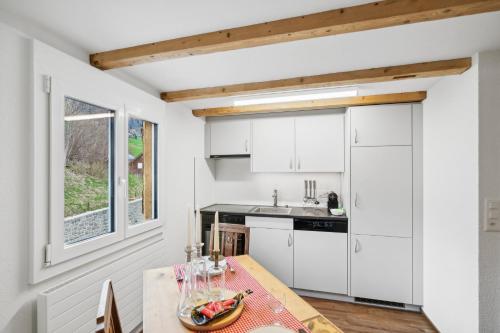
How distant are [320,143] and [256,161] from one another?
863mm

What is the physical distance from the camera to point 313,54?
1.79 m

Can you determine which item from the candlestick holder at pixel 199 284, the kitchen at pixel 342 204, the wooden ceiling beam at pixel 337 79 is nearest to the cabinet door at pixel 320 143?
the kitchen at pixel 342 204

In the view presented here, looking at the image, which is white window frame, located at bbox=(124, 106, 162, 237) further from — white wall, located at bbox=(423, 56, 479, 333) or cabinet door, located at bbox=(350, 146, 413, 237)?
white wall, located at bbox=(423, 56, 479, 333)

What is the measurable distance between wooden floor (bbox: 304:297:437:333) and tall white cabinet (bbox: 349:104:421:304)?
130 millimetres

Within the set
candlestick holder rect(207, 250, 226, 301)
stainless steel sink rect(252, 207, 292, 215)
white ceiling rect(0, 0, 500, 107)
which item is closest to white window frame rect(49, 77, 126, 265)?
white ceiling rect(0, 0, 500, 107)

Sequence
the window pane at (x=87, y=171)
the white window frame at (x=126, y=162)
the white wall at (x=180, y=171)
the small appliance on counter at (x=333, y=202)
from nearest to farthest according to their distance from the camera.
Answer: the window pane at (x=87, y=171) < the white window frame at (x=126, y=162) < the white wall at (x=180, y=171) < the small appliance on counter at (x=333, y=202)

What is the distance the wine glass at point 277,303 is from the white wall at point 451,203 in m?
1.46

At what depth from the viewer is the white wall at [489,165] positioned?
1.72 m

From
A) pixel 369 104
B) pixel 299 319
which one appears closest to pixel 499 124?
pixel 369 104

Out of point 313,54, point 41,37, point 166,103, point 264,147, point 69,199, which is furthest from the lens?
point 264,147

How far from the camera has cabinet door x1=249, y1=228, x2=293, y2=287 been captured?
3.01 metres

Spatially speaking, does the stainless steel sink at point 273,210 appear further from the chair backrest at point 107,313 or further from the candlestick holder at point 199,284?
the chair backrest at point 107,313

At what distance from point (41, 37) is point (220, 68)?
1.14 metres

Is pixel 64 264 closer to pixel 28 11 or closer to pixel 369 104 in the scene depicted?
pixel 28 11
